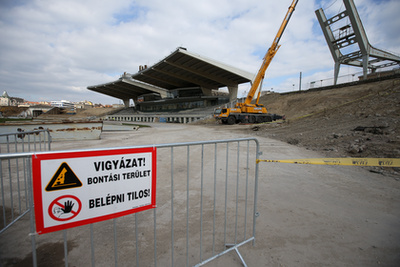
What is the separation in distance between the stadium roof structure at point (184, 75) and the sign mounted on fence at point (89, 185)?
33.1 meters

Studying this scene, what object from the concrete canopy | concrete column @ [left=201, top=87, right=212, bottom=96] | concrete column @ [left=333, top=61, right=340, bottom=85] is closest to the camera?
concrete column @ [left=333, top=61, right=340, bottom=85]

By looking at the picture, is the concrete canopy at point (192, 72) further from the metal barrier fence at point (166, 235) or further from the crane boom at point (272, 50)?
the metal barrier fence at point (166, 235)

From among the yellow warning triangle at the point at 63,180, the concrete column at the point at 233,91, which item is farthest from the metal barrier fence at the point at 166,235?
the concrete column at the point at 233,91

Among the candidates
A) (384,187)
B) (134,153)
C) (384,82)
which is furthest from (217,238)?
(384,82)

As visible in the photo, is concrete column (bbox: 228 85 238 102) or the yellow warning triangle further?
concrete column (bbox: 228 85 238 102)

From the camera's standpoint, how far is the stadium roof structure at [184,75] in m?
34.6

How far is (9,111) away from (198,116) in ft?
211

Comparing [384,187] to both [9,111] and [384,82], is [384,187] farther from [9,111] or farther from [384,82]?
[9,111]

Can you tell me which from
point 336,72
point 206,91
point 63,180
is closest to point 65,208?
point 63,180

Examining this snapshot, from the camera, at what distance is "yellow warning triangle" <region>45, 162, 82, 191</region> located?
4.90 feet

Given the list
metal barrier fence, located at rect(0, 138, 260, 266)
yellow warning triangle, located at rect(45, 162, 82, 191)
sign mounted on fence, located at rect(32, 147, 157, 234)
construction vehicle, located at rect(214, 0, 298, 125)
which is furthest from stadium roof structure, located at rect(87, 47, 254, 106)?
yellow warning triangle, located at rect(45, 162, 82, 191)

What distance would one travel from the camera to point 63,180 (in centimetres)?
154

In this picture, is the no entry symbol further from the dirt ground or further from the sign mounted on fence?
the dirt ground

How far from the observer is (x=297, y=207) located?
3.46 meters
